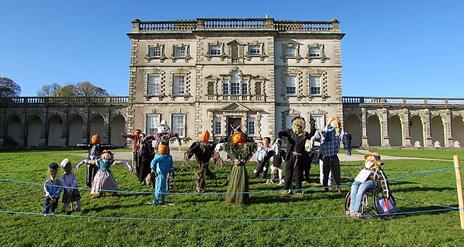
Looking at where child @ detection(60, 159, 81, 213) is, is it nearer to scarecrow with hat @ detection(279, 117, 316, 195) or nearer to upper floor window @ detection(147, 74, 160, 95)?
scarecrow with hat @ detection(279, 117, 316, 195)

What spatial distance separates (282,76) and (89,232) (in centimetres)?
2576

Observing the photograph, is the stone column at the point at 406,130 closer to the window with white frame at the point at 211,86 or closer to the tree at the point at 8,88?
the window with white frame at the point at 211,86

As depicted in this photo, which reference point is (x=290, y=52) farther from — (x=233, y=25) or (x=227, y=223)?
(x=227, y=223)

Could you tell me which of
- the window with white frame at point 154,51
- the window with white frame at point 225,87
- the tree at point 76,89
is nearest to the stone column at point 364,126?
the window with white frame at point 225,87

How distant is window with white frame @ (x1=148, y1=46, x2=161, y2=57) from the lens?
98.4 ft

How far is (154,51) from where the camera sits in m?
30.1

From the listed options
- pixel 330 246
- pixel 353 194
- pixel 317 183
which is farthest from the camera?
pixel 317 183

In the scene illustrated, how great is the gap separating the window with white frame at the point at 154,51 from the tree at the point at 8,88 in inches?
1065

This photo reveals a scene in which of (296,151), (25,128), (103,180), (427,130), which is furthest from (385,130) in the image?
(25,128)

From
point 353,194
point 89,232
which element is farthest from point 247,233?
point 89,232

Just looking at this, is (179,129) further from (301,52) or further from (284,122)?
(301,52)

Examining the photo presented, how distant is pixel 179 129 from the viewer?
2953cm

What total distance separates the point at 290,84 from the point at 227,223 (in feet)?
81.3

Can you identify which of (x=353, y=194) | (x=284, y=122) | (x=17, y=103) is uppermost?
(x=17, y=103)
